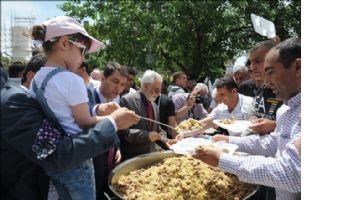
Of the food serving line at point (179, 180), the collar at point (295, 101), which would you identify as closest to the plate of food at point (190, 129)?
the food serving line at point (179, 180)

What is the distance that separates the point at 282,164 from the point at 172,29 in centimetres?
1056

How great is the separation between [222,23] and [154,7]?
2251 mm

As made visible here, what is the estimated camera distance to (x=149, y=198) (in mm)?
1782

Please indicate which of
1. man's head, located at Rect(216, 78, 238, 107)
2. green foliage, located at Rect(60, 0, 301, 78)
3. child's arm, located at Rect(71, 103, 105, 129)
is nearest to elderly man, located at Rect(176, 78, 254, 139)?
man's head, located at Rect(216, 78, 238, 107)

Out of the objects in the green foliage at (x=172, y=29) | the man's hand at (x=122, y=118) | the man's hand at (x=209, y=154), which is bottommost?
the man's hand at (x=209, y=154)

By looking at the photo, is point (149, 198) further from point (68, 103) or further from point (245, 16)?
point (245, 16)

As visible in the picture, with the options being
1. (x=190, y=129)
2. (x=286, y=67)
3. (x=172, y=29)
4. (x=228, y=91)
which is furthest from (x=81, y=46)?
(x=172, y=29)

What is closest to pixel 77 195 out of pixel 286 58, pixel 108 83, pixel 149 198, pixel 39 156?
pixel 39 156

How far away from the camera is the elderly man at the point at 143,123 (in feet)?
8.67

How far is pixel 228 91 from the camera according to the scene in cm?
295

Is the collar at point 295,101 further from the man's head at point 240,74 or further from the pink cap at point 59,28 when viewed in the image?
the man's head at point 240,74

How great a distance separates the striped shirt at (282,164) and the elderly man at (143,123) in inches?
50.2

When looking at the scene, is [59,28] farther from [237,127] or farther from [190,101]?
[190,101]
